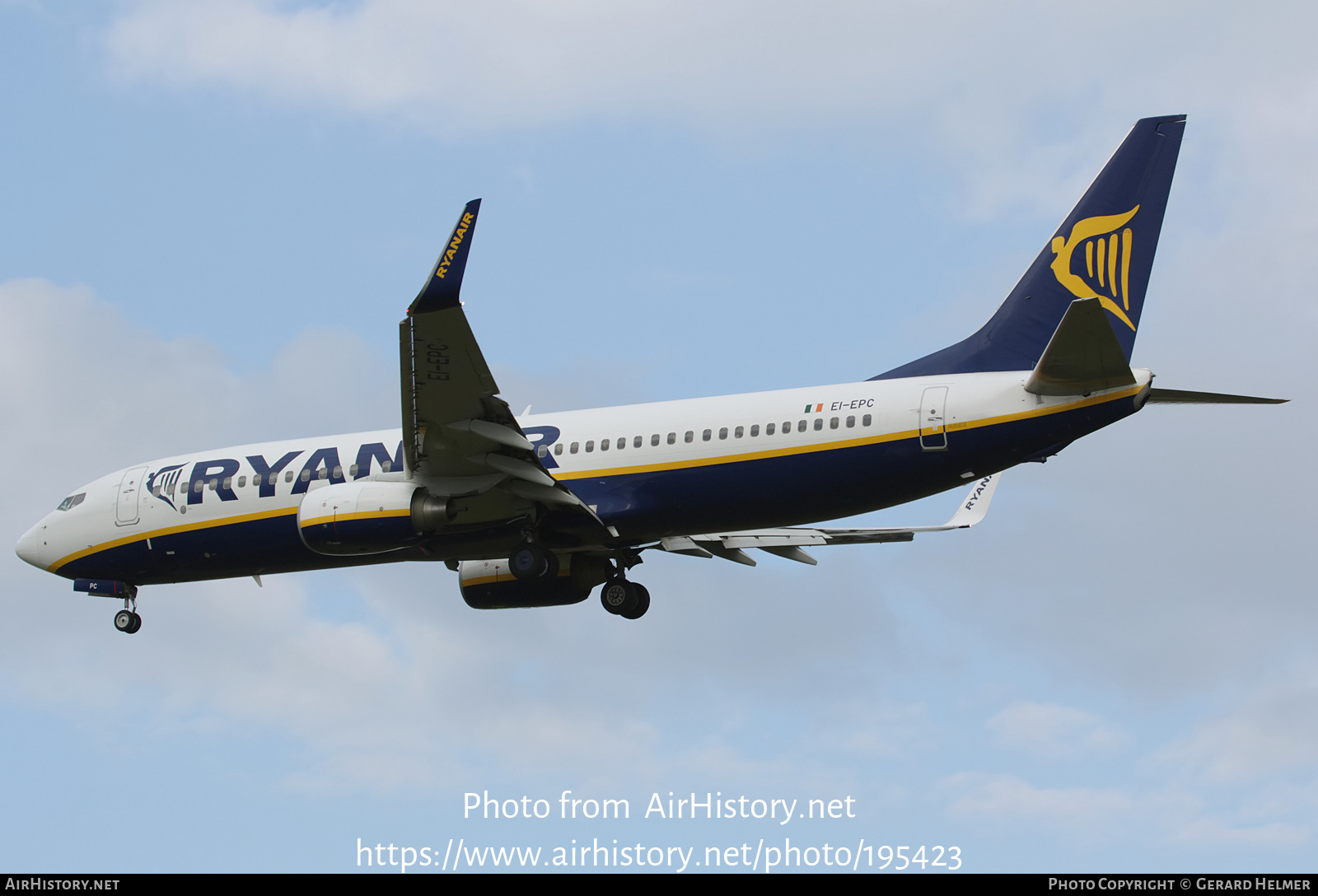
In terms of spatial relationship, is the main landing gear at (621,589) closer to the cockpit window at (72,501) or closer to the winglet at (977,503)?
the winglet at (977,503)

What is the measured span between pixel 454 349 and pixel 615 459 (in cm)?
464

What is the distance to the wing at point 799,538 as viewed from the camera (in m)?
31.5

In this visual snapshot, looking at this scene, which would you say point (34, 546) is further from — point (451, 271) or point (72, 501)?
point (451, 271)

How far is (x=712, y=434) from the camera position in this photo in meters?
27.3

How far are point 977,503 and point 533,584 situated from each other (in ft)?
31.2

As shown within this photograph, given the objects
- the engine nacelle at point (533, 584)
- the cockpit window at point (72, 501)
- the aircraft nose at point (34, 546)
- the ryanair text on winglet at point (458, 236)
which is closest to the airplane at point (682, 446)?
the ryanair text on winglet at point (458, 236)

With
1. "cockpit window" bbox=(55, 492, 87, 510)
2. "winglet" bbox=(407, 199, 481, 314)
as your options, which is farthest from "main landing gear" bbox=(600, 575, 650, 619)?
"cockpit window" bbox=(55, 492, 87, 510)

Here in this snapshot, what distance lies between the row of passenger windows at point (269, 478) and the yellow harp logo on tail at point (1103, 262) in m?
13.1

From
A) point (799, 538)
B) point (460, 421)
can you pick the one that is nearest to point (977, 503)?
point (799, 538)

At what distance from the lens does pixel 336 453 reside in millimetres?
30062

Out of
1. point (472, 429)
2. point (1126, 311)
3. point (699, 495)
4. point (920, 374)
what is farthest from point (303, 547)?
point (1126, 311)

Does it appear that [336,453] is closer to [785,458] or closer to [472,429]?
[472,429]

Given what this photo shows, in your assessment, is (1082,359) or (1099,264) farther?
(1099,264)

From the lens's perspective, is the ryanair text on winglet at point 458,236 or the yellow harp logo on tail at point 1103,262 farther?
the yellow harp logo on tail at point 1103,262
